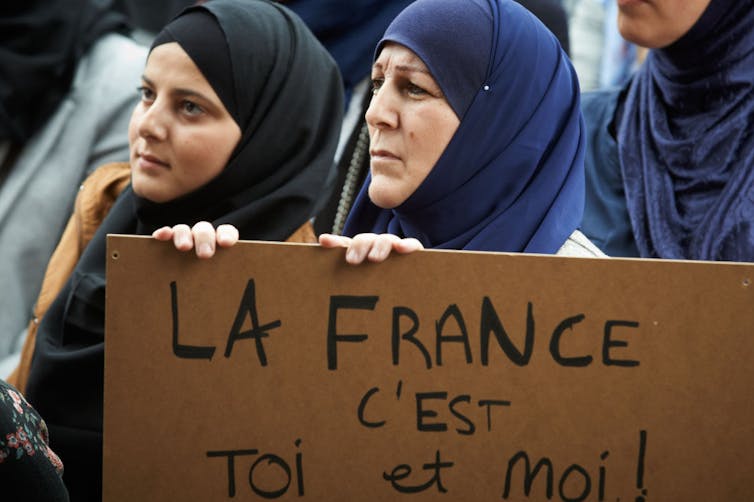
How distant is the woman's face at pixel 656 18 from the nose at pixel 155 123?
44.2 inches

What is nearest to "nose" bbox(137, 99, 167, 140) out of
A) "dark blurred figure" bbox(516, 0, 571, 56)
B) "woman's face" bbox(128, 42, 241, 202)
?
"woman's face" bbox(128, 42, 241, 202)

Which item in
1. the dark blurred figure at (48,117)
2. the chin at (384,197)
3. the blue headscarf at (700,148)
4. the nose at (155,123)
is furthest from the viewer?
the dark blurred figure at (48,117)

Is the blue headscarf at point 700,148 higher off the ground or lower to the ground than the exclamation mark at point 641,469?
higher

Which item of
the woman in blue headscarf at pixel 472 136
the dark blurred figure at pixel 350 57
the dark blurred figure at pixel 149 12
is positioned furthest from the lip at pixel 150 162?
the dark blurred figure at pixel 149 12

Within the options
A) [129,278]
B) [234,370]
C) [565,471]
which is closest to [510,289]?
[565,471]

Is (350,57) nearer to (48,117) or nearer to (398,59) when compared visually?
(48,117)

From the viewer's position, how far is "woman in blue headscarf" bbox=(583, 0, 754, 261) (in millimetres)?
2764

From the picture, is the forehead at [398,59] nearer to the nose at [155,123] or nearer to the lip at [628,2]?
the nose at [155,123]

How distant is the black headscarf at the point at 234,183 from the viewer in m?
2.46

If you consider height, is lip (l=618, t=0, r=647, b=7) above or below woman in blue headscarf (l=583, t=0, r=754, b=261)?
above

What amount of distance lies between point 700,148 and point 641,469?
4.45 ft

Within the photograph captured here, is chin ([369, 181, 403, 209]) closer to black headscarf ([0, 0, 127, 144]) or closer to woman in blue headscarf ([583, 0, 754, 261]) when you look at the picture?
woman in blue headscarf ([583, 0, 754, 261])

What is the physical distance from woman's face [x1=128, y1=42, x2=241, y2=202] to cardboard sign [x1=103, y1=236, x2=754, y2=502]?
0.75 m

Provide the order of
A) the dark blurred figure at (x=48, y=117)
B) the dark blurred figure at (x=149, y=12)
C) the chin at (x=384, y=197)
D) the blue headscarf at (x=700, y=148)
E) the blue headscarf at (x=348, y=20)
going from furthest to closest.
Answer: the dark blurred figure at (x=149, y=12) → the blue headscarf at (x=348, y=20) → the dark blurred figure at (x=48, y=117) → the blue headscarf at (x=700, y=148) → the chin at (x=384, y=197)
